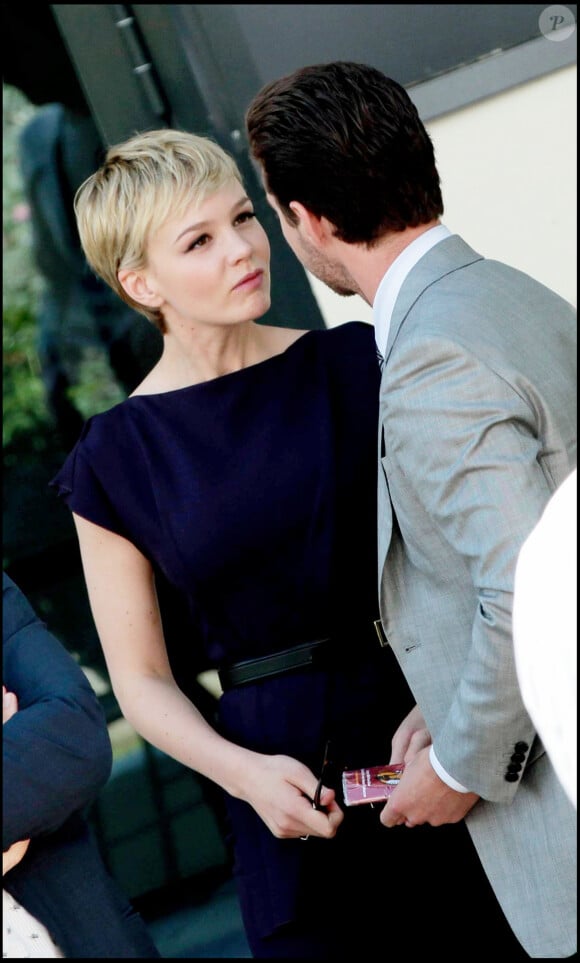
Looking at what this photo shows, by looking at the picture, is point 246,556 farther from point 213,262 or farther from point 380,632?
point 213,262

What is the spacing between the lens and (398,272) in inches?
72.4

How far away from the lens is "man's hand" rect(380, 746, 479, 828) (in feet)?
5.84

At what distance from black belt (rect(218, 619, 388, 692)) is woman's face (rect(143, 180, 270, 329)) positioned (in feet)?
1.92

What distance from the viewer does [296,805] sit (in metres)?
1.99

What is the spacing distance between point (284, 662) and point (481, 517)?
0.69 m

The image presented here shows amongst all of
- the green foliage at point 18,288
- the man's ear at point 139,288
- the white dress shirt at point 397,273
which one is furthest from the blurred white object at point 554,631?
the green foliage at point 18,288

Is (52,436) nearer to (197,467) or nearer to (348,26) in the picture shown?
(197,467)

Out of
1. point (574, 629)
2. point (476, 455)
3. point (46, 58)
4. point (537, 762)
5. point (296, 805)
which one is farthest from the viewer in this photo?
point (46, 58)

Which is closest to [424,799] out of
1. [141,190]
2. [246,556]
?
[246,556]

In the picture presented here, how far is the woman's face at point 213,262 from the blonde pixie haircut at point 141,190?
0.02 m

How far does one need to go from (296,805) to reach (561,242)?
154 centimetres

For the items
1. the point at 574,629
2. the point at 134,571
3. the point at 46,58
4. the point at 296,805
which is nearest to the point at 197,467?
the point at 134,571

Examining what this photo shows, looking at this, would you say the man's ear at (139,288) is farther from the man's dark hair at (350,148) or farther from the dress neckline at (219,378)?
the man's dark hair at (350,148)

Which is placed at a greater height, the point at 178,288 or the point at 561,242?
the point at 178,288
